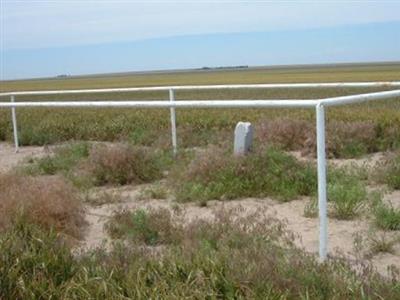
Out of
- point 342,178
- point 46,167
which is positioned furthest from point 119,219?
point 46,167

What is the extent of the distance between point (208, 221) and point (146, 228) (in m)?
0.53

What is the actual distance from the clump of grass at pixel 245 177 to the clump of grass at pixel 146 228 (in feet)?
3.68

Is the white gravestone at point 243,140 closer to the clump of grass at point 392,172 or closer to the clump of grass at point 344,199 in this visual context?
the clump of grass at point 344,199

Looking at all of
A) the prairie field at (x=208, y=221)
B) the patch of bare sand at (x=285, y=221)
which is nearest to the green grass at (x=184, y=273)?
the prairie field at (x=208, y=221)

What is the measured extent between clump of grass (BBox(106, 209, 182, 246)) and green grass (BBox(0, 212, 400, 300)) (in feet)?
1.60

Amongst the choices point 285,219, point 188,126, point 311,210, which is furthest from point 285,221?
point 188,126

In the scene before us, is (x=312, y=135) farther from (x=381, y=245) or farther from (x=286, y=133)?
(x=381, y=245)

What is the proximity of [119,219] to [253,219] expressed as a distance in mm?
1228

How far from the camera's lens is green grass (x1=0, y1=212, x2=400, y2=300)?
11.8 feet

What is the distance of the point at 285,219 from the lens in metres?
5.71

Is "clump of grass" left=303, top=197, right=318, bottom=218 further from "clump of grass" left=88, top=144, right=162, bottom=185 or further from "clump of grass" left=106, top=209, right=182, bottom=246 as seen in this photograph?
"clump of grass" left=88, top=144, right=162, bottom=185

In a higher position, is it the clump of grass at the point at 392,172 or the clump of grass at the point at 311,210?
the clump of grass at the point at 392,172

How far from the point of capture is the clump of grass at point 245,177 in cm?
673

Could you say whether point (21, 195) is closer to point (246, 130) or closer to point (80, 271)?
point (80, 271)
